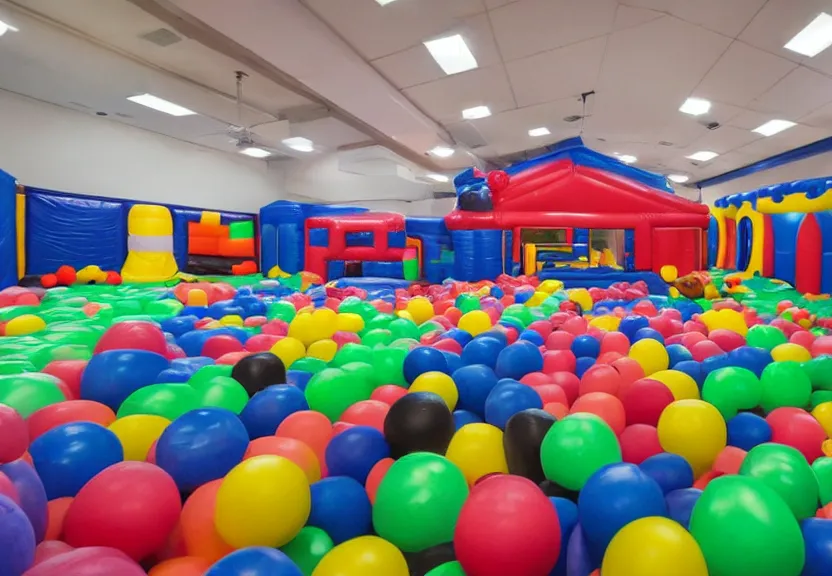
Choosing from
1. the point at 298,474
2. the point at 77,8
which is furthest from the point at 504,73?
the point at 298,474

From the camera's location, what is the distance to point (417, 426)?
0.76 meters

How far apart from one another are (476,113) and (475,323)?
433 centimetres

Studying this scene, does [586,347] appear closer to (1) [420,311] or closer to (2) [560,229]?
(1) [420,311]

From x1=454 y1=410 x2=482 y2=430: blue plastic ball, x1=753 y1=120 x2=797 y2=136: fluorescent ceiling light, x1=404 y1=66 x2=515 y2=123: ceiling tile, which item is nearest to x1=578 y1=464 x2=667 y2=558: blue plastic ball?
x1=454 y1=410 x2=482 y2=430: blue plastic ball

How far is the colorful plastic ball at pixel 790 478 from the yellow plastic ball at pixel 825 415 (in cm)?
27

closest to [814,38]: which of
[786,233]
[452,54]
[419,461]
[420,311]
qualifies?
[786,233]

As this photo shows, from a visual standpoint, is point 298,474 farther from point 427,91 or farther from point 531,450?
point 427,91

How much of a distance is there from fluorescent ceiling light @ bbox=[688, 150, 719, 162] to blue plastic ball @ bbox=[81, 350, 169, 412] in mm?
7880

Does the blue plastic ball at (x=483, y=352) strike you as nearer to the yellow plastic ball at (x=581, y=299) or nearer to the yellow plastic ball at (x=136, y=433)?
the yellow plastic ball at (x=136, y=433)

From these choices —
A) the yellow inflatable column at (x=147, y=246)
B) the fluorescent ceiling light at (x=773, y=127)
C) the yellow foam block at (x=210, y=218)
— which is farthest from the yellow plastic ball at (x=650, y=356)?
the fluorescent ceiling light at (x=773, y=127)

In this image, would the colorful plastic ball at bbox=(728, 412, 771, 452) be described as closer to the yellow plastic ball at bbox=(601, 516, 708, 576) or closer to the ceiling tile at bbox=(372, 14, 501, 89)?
the yellow plastic ball at bbox=(601, 516, 708, 576)

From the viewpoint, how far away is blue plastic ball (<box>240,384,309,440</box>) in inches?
A: 34.0

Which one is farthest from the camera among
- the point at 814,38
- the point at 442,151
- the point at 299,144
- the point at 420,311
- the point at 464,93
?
the point at 442,151

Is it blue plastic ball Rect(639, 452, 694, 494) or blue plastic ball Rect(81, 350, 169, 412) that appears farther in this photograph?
blue plastic ball Rect(81, 350, 169, 412)
